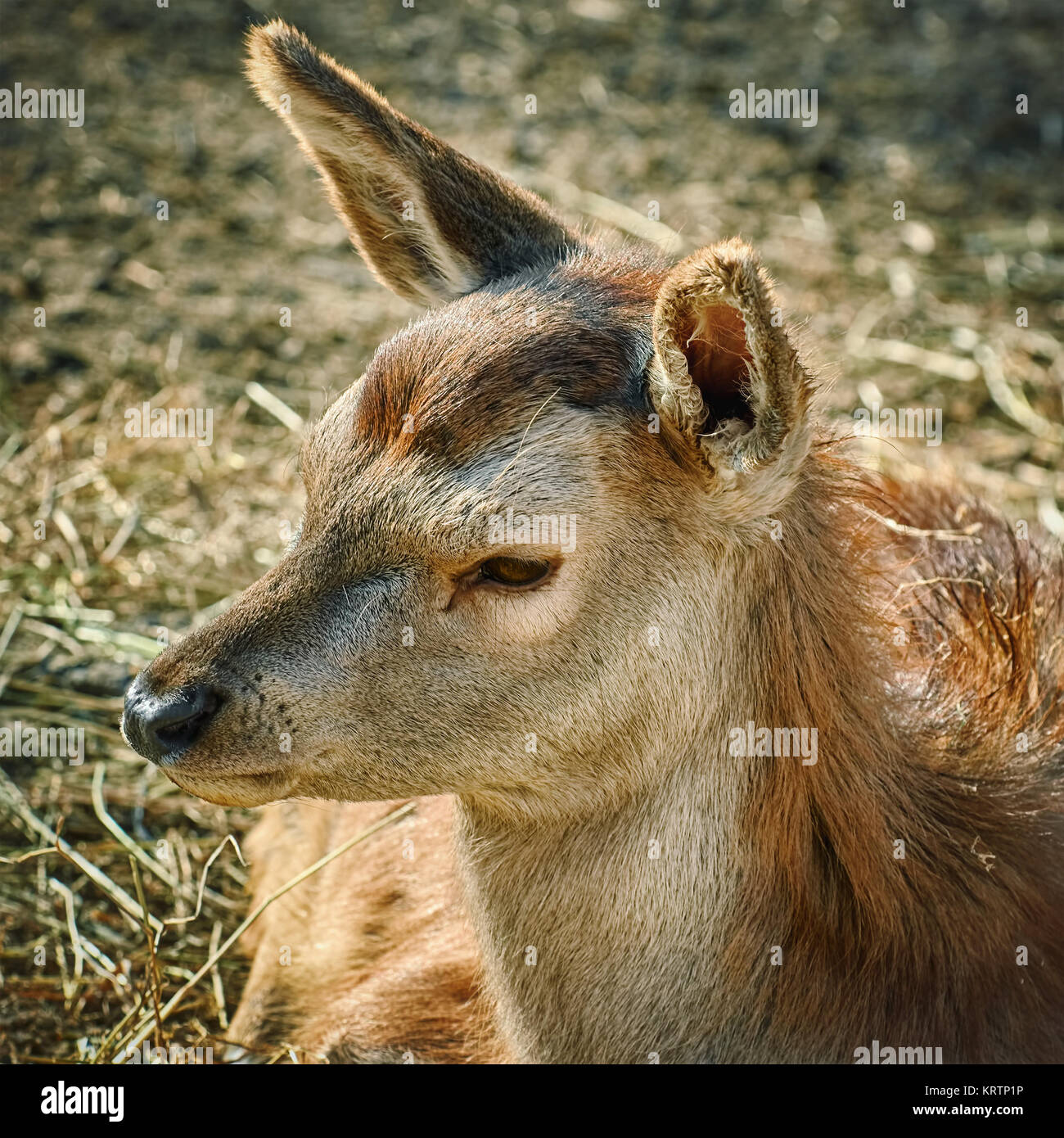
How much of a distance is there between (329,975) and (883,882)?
2075mm

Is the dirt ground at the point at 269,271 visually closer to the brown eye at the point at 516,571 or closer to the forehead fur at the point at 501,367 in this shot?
the forehead fur at the point at 501,367

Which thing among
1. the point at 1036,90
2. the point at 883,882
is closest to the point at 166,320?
the point at 883,882

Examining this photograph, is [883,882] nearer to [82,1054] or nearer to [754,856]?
[754,856]

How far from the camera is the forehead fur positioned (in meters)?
3.50

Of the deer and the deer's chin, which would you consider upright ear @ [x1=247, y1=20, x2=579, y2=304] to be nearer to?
the deer

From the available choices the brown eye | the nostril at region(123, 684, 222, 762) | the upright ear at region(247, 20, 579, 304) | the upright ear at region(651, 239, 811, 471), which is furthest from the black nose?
the upright ear at region(247, 20, 579, 304)

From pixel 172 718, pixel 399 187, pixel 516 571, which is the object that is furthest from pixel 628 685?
pixel 399 187

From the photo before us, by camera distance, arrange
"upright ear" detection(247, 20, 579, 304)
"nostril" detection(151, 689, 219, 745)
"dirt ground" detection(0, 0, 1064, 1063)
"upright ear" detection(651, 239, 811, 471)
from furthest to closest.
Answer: "dirt ground" detection(0, 0, 1064, 1063) < "upright ear" detection(247, 20, 579, 304) < "nostril" detection(151, 689, 219, 745) < "upright ear" detection(651, 239, 811, 471)

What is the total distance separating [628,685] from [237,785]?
0.97m

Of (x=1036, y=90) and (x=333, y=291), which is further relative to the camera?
(x=1036, y=90)

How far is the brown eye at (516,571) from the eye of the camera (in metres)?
3.42

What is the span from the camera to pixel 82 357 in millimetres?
7719

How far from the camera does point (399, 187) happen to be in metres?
4.13

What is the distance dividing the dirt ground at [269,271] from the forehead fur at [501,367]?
0.56m
